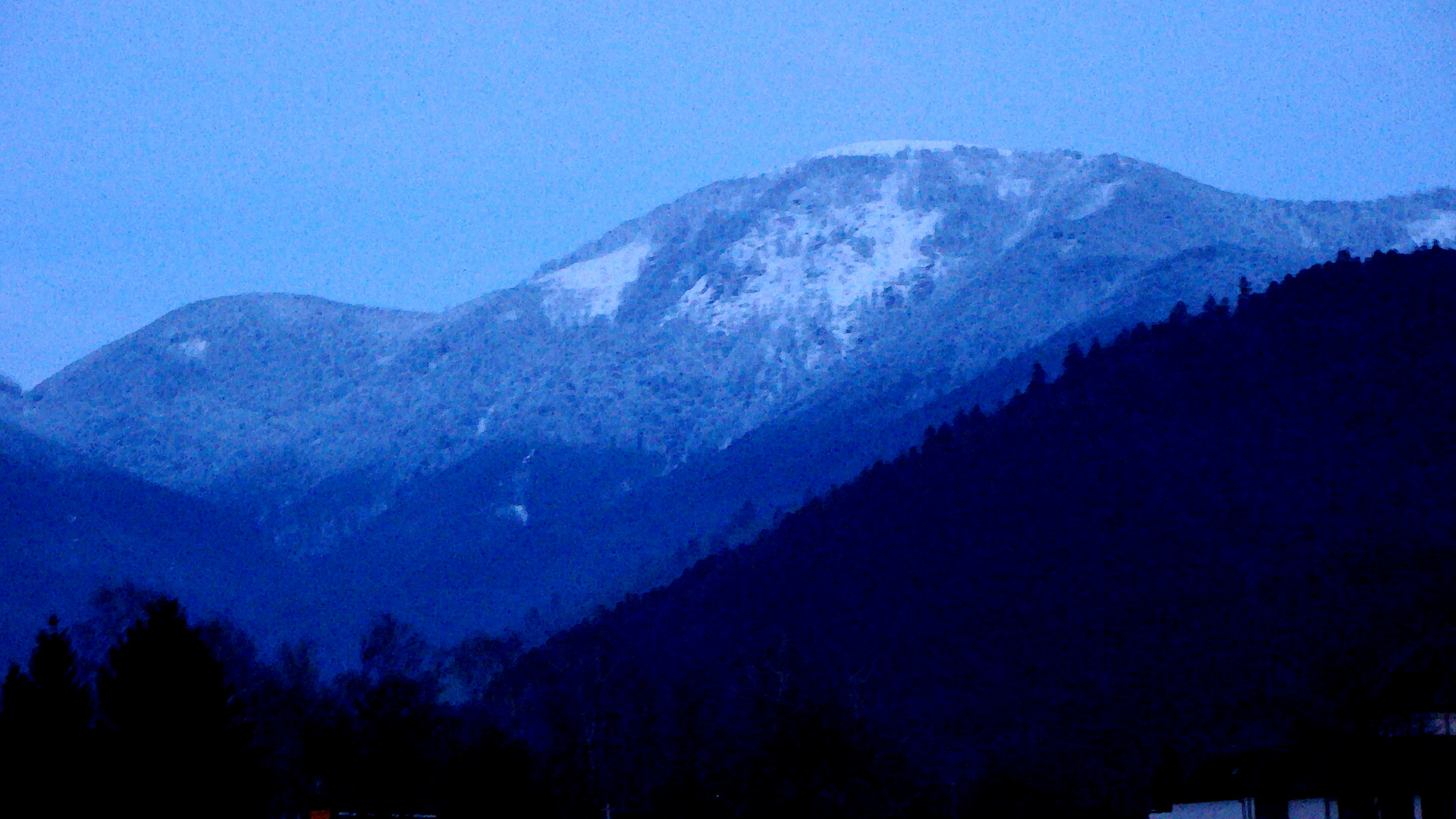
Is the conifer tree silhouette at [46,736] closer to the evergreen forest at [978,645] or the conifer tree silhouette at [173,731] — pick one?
the evergreen forest at [978,645]

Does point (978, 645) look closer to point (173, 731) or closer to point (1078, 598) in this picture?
point (1078, 598)

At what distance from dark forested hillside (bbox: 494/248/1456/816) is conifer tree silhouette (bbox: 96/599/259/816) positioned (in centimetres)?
1880

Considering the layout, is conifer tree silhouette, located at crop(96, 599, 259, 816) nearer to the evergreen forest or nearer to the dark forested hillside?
the evergreen forest

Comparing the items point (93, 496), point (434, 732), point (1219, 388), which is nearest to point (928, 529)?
point (1219, 388)

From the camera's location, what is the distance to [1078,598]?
295 ft

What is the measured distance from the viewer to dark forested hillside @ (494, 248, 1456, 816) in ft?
230

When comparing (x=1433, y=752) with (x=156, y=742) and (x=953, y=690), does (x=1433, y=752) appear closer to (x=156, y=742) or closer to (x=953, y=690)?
(x=156, y=742)

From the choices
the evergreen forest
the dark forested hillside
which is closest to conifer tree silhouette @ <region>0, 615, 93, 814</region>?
the evergreen forest

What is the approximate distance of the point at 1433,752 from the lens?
49.0m

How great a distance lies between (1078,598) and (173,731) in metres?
49.6

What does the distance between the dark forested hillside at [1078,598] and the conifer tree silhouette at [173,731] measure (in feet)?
61.7

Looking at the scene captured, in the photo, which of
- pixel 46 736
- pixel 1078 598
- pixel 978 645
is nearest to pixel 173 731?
pixel 46 736

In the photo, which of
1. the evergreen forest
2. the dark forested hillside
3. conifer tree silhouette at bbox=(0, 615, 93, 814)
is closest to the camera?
conifer tree silhouette at bbox=(0, 615, 93, 814)

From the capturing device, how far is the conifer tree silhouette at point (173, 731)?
49.0 metres
